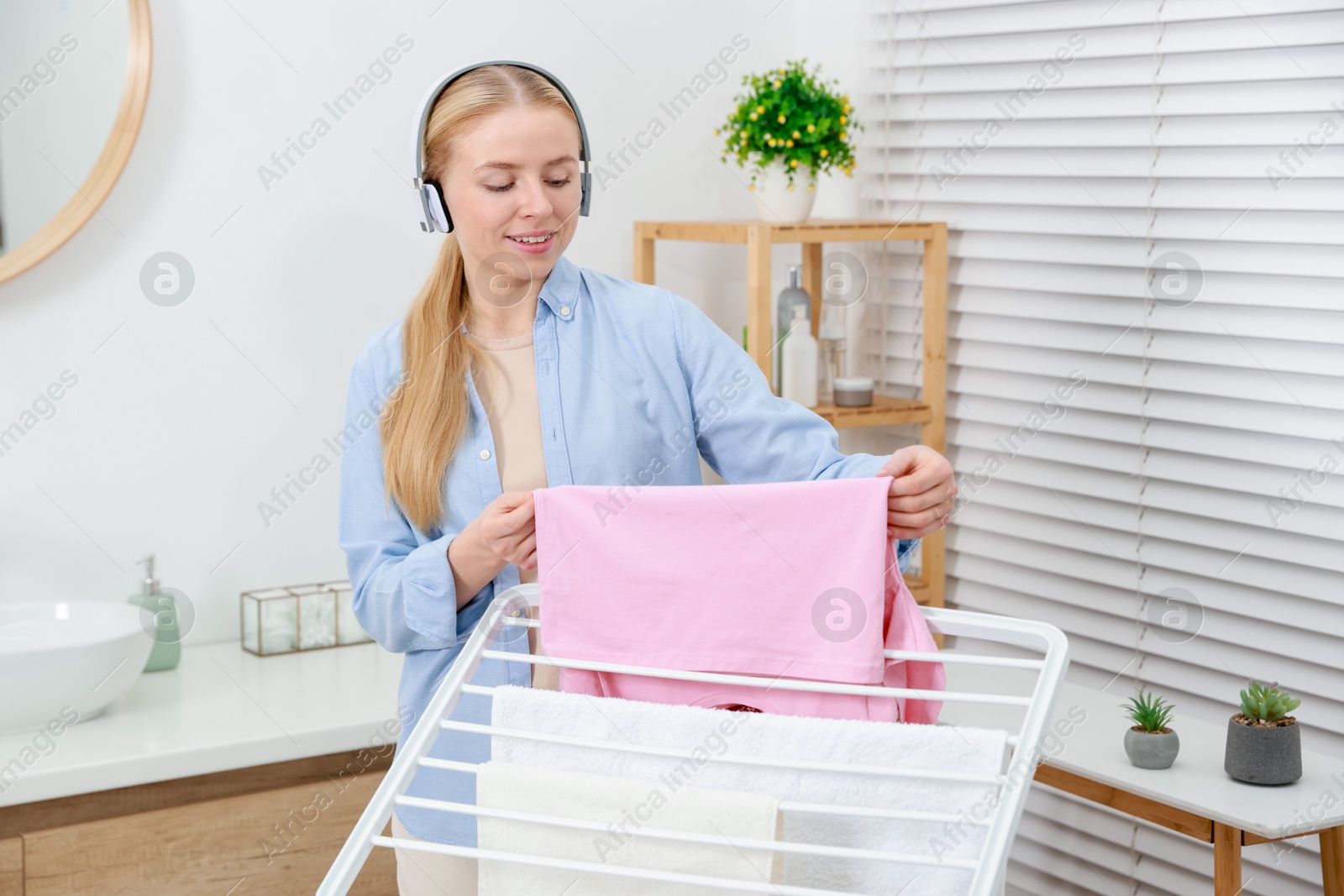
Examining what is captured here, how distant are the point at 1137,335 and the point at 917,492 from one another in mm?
1050

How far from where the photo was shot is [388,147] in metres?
2.06

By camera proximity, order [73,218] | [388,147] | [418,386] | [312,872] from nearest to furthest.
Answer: [418,386], [312,872], [73,218], [388,147]

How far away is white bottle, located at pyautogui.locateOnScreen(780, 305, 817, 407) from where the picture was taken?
2.13 metres

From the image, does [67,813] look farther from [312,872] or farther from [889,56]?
[889,56]

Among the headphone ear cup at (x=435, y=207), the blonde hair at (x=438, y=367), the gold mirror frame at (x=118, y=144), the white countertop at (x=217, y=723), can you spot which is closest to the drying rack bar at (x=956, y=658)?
the blonde hair at (x=438, y=367)

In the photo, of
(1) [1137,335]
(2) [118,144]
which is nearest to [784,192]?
(1) [1137,335]

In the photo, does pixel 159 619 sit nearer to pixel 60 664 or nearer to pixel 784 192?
pixel 60 664

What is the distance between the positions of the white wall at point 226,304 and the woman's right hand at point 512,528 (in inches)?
43.5

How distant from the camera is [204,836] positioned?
163 centimetres

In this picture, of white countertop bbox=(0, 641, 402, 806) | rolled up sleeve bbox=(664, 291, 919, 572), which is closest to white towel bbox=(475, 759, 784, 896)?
rolled up sleeve bbox=(664, 291, 919, 572)

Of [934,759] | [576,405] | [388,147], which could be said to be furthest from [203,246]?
[934,759]

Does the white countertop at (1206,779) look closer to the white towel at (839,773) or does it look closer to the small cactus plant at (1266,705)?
the small cactus plant at (1266,705)

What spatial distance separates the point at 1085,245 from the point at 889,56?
559 millimetres

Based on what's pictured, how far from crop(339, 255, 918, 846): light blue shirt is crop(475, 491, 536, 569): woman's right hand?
0.44 ft
